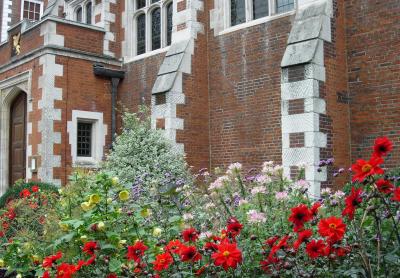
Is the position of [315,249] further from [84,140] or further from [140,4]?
[140,4]

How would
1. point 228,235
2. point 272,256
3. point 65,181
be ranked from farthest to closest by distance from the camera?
1. point 65,181
2. point 228,235
3. point 272,256

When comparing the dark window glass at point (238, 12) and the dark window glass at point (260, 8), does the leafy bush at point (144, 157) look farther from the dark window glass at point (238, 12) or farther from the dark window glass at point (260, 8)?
the dark window glass at point (260, 8)

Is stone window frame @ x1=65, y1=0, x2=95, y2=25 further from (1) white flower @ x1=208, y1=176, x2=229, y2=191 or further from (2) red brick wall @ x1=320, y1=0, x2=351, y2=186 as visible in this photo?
(1) white flower @ x1=208, y1=176, x2=229, y2=191

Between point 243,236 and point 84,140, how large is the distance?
10.6 meters

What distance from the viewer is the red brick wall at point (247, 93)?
10680 millimetres

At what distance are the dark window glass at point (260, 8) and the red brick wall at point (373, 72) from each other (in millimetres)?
2155

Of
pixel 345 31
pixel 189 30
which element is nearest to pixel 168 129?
pixel 189 30

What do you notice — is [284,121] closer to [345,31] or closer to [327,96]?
[327,96]

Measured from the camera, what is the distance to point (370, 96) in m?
9.48

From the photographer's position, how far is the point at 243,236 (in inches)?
151

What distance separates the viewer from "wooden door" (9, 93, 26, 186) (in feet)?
48.3

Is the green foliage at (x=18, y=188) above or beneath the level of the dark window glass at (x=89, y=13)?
beneath

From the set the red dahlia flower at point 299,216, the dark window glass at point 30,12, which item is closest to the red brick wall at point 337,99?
the red dahlia flower at point 299,216

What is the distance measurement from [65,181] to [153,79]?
3.73 metres
